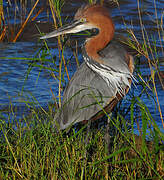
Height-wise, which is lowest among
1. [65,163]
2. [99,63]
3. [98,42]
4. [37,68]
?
[37,68]

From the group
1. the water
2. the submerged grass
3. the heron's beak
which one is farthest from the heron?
the submerged grass

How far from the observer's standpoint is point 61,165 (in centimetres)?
341

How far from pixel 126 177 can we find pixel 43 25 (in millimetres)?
5495

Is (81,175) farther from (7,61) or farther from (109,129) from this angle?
(7,61)

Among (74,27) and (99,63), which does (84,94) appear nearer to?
(99,63)

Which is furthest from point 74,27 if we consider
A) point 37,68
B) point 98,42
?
point 37,68

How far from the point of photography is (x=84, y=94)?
4.24m

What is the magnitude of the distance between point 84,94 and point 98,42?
525mm

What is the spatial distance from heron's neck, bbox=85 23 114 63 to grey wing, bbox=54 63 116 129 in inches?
8.9

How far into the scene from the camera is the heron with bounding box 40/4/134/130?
13.2 feet

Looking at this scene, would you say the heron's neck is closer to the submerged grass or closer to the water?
the water

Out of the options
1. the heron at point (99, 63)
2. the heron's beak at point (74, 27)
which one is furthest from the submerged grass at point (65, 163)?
the heron's beak at point (74, 27)

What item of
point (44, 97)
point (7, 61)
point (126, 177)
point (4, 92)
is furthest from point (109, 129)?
point (7, 61)

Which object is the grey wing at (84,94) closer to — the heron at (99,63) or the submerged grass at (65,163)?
the heron at (99,63)
